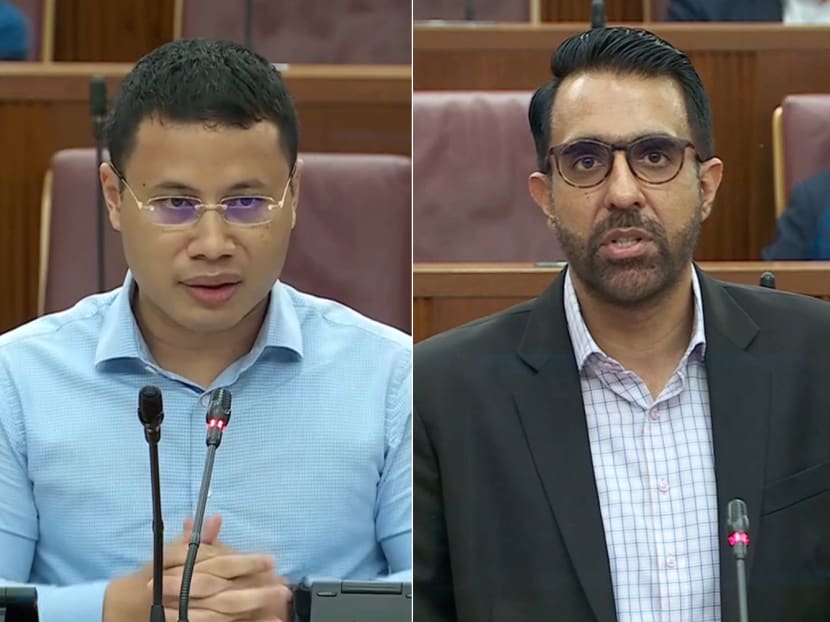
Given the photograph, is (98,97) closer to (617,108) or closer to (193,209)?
(193,209)

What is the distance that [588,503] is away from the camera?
844 millimetres

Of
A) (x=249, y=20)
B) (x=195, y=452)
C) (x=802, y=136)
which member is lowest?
(x=195, y=452)

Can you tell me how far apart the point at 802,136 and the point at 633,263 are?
161 millimetres

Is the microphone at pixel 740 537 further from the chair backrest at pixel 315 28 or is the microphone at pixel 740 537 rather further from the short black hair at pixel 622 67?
the chair backrest at pixel 315 28

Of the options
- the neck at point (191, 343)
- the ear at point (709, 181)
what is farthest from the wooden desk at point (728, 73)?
the neck at point (191, 343)

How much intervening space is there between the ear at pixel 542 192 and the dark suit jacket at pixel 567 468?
5 cm

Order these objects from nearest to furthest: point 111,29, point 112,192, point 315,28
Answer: point 112,192 → point 315,28 → point 111,29

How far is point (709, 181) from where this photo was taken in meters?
0.89

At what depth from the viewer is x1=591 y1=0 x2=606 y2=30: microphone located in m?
0.91

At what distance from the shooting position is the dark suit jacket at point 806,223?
91cm

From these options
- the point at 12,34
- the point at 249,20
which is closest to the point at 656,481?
the point at 249,20

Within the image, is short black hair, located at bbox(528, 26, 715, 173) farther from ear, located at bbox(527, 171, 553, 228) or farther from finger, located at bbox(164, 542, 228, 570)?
finger, located at bbox(164, 542, 228, 570)

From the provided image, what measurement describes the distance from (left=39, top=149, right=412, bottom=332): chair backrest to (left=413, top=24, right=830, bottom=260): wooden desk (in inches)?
3.2

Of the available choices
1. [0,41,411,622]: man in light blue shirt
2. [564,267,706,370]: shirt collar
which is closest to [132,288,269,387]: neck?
[0,41,411,622]: man in light blue shirt
